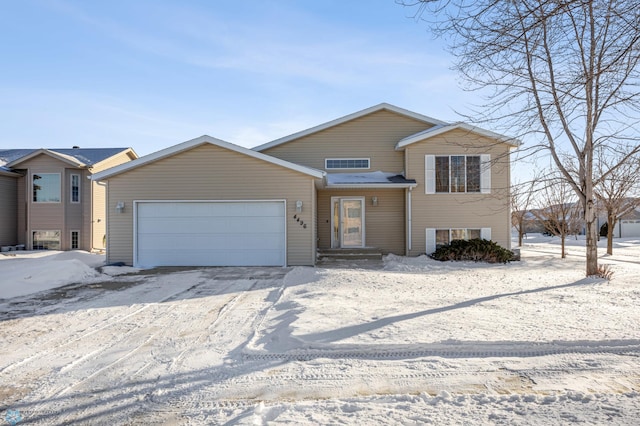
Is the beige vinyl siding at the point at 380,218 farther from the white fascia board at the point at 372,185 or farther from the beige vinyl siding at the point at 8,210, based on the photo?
the beige vinyl siding at the point at 8,210

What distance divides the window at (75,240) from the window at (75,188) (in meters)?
1.46

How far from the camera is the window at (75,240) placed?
732 inches

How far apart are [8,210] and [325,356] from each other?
19638 millimetres

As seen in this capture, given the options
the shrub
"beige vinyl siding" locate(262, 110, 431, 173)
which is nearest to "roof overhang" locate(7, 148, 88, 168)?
"beige vinyl siding" locate(262, 110, 431, 173)

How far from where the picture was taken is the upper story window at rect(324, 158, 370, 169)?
16078mm

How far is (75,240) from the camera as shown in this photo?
18672mm

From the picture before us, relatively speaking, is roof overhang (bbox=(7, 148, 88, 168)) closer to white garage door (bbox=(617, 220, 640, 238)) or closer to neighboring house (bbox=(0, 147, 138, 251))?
neighboring house (bbox=(0, 147, 138, 251))

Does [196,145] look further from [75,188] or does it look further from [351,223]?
[75,188]

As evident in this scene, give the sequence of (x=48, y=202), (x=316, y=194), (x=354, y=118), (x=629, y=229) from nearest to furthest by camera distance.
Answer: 1. (x=316, y=194)
2. (x=354, y=118)
3. (x=48, y=202)
4. (x=629, y=229)

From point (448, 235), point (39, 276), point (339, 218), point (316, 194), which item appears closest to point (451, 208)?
point (448, 235)

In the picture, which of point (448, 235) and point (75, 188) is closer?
point (448, 235)

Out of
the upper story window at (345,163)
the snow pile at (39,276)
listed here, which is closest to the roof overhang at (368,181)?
the upper story window at (345,163)

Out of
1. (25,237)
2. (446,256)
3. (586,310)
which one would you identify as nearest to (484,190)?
(446,256)

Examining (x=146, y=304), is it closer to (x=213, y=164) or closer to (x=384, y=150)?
(x=213, y=164)
